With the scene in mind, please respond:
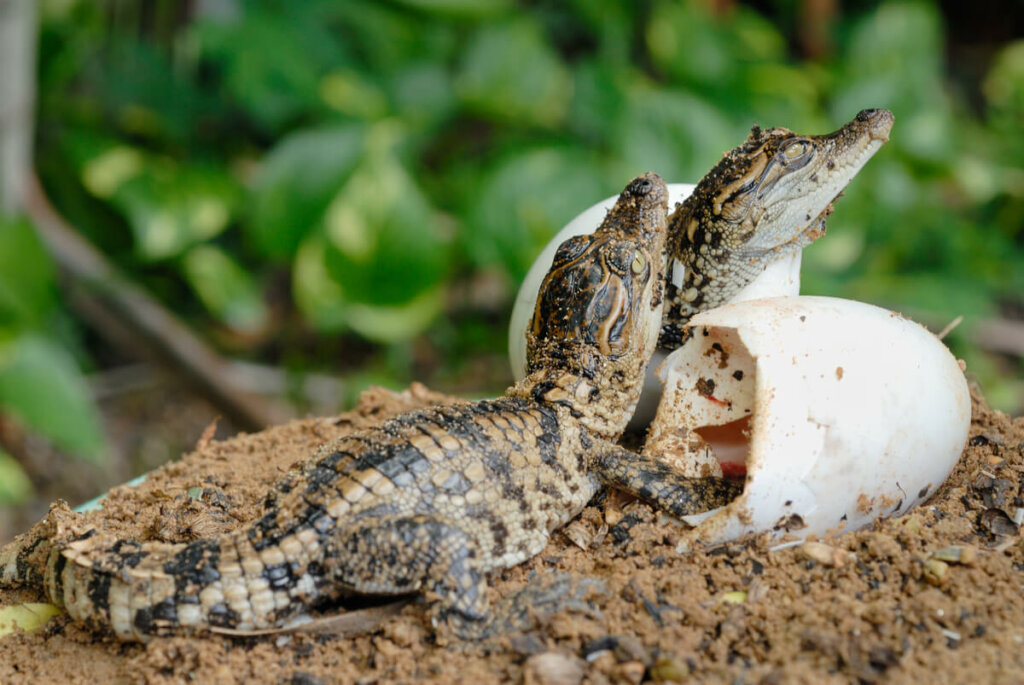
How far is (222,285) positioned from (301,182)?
82cm

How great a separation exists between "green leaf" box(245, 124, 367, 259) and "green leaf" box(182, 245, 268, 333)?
44cm

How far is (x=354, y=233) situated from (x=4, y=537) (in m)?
2.50

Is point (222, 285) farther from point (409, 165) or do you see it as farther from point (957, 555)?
point (957, 555)

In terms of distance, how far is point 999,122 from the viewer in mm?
6695

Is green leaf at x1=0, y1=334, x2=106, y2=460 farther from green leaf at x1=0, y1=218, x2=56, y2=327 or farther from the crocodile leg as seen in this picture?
the crocodile leg

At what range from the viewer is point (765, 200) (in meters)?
2.47

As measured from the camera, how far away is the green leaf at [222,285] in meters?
5.20

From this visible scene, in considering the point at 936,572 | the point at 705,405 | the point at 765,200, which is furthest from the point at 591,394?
the point at 936,572

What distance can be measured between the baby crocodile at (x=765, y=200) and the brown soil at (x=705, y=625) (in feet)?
2.46

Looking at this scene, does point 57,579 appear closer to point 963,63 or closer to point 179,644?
point 179,644

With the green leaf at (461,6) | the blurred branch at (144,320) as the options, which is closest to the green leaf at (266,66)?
the green leaf at (461,6)

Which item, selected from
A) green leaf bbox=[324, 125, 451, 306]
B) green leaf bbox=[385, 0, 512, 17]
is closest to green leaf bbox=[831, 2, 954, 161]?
green leaf bbox=[385, 0, 512, 17]

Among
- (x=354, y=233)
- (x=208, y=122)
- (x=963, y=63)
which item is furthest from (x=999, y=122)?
(x=208, y=122)

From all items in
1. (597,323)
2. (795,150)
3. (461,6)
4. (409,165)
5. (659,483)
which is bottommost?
(659,483)
